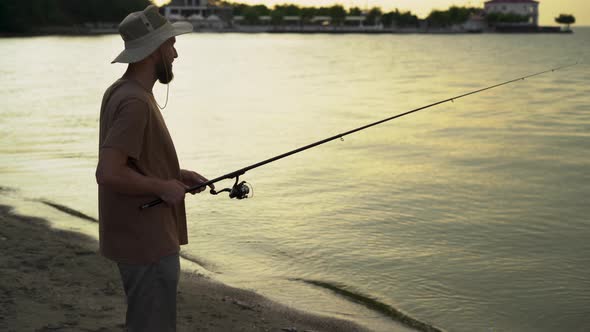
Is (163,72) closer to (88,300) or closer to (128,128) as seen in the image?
(128,128)

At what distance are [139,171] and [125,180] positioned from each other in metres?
0.11

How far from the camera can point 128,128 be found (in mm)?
2596

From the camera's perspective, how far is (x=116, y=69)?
39938 mm

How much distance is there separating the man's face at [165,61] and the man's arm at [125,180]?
1.21ft

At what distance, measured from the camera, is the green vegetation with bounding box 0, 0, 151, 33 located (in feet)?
331

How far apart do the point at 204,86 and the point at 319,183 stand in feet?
67.5

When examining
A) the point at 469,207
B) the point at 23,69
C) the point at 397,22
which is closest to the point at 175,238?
the point at 469,207

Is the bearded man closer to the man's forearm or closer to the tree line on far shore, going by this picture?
Answer: the man's forearm

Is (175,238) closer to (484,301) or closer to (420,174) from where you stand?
(484,301)

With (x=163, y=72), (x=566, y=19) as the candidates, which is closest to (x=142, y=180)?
(x=163, y=72)

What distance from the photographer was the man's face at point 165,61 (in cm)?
280

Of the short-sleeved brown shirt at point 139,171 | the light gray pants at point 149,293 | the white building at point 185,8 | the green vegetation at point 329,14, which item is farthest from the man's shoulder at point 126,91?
the green vegetation at point 329,14

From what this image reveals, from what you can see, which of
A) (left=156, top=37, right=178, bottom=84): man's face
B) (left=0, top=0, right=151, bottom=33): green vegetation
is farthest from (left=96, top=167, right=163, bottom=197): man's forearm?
(left=0, top=0, right=151, bottom=33): green vegetation

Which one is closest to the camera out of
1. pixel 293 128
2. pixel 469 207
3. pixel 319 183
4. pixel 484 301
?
pixel 484 301
